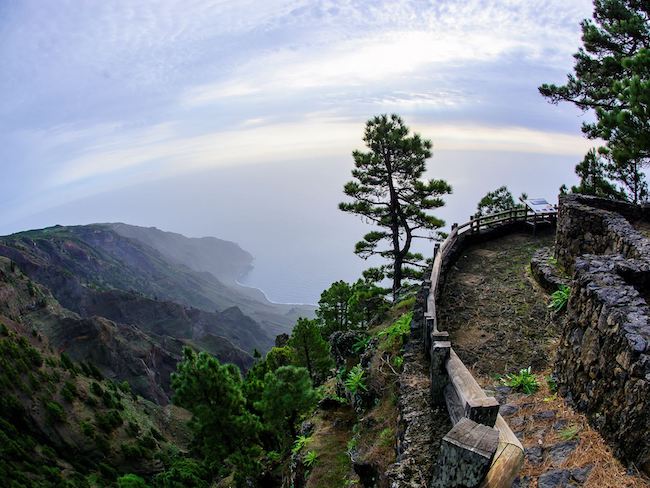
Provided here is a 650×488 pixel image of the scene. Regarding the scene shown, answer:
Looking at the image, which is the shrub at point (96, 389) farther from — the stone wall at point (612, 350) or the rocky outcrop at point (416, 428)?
the stone wall at point (612, 350)

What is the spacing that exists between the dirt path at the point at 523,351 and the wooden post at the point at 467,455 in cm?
235

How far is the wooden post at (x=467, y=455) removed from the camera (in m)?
3.24

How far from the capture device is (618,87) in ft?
38.7

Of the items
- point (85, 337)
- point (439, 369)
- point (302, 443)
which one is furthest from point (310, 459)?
point (85, 337)

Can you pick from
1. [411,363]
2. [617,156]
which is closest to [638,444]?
[411,363]

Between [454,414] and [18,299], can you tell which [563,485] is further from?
[18,299]

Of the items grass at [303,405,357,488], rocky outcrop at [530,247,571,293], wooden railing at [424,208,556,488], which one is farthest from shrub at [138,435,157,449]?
wooden railing at [424,208,556,488]

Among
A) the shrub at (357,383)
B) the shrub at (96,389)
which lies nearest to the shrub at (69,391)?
the shrub at (96,389)

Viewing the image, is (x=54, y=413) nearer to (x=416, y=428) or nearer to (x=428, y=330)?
(x=428, y=330)

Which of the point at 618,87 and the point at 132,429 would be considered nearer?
the point at 618,87

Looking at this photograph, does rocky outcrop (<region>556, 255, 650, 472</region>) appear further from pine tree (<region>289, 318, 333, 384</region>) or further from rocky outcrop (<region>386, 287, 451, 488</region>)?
pine tree (<region>289, 318, 333, 384</region>)

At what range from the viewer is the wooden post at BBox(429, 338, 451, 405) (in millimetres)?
5914

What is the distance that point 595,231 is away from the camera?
11.8 metres

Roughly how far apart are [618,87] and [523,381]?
958 centimetres
